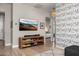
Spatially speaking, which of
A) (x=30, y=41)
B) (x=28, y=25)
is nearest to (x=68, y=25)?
(x=28, y=25)

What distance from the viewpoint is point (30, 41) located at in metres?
3.83

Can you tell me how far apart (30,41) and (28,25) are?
1.61 feet

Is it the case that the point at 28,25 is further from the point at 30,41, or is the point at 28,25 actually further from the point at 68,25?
the point at 68,25

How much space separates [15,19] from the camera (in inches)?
151

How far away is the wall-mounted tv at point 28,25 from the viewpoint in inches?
147

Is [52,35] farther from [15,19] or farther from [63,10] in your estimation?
[15,19]

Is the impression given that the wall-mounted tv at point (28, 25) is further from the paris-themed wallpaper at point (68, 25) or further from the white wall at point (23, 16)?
the paris-themed wallpaper at point (68, 25)

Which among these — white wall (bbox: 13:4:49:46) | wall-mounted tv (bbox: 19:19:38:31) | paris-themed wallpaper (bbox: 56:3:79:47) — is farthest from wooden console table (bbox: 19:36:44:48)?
paris-themed wallpaper (bbox: 56:3:79:47)

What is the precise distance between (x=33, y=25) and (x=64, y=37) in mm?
1457

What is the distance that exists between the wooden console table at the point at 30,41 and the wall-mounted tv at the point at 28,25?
10.8 inches

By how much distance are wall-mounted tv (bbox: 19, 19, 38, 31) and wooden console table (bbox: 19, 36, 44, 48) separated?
27 centimetres

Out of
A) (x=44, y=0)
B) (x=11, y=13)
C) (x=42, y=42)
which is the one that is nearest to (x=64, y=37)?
(x=42, y=42)

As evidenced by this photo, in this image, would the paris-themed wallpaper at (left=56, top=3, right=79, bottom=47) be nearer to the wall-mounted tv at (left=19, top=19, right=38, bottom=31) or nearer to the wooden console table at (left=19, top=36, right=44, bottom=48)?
the wooden console table at (left=19, top=36, right=44, bottom=48)

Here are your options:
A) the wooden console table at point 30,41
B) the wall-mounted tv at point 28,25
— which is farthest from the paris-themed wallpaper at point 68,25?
the wall-mounted tv at point 28,25
